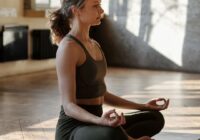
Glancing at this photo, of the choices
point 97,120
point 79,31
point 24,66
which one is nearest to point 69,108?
point 97,120

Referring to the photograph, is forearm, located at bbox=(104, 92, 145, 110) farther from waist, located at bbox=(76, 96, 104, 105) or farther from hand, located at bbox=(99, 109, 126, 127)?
hand, located at bbox=(99, 109, 126, 127)

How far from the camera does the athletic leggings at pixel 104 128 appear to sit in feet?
5.93

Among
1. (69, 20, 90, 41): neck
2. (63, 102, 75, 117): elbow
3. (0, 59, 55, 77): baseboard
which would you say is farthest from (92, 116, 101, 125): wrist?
(0, 59, 55, 77): baseboard

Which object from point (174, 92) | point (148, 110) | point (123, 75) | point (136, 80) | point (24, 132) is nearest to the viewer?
point (148, 110)

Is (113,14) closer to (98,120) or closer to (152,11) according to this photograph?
(152,11)

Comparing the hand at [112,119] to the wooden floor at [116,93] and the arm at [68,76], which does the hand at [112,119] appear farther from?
the wooden floor at [116,93]

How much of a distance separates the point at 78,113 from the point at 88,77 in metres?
0.19

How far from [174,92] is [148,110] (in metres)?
4.11

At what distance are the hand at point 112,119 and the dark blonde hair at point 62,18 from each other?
507mm

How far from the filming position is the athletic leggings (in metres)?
1.81

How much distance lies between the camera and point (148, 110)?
7.54ft

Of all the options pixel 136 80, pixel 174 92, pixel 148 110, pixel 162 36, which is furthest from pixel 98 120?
pixel 162 36

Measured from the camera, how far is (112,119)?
178 centimetres

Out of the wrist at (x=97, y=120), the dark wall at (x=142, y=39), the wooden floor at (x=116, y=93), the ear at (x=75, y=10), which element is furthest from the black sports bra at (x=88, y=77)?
the dark wall at (x=142, y=39)
